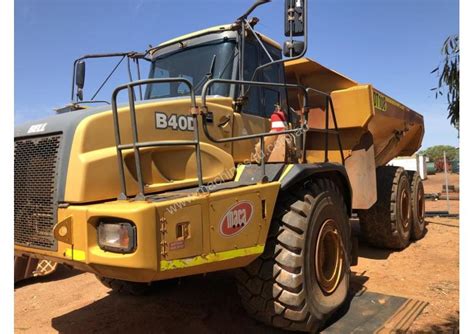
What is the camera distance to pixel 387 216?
6.48m

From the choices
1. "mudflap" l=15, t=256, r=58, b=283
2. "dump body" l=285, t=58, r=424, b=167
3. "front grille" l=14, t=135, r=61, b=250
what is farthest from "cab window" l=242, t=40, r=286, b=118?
"mudflap" l=15, t=256, r=58, b=283

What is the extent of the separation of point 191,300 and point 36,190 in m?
2.17

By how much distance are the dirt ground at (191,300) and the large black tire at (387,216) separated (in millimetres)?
246

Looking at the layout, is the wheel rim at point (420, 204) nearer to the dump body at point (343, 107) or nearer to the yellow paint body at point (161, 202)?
the dump body at point (343, 107)

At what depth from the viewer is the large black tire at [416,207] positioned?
750cm

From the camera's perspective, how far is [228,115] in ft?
12.4

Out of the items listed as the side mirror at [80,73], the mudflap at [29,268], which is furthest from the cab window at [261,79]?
the mudflap at [29,268]

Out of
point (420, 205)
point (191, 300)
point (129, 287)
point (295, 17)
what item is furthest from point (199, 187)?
point (420, 205)

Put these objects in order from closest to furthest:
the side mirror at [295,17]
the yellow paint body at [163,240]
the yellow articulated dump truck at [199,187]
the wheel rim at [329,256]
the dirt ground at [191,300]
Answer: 1. the yellow paint body at [163,240]
2. the yellow articulated dump truck at [199,187]
3. the side mirror at [295,17]
4. the wheel rim at [329,256]
5. the dirt ground at [191,300]

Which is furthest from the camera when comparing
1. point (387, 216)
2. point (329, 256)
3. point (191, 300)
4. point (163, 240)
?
point (387, 216)

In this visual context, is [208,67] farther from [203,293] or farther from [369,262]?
[369,262]

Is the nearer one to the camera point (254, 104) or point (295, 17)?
point (295, 17)

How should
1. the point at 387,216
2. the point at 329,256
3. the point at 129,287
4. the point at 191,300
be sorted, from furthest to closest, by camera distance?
the point at 387,216 → the point at 129,287 → the point at 191,300 → the point at 329,256

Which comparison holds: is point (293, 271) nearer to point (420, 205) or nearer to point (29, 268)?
point (29, 268)
